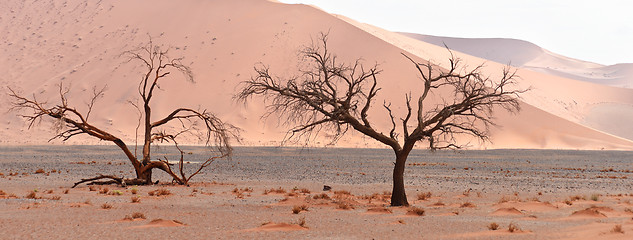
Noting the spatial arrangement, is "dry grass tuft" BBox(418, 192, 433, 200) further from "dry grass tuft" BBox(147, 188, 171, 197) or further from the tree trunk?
"dry grass tuft" BBox(147, 188, 171, 197)


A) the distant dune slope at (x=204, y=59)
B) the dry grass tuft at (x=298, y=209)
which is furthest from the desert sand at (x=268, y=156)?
the distant dune slope at (x=204, y=59)

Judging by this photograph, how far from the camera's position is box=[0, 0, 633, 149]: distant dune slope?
84125 mm

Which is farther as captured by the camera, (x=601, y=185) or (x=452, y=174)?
(x=452, y=174)

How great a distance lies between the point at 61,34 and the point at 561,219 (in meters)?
98.4

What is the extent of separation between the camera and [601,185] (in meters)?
27.7

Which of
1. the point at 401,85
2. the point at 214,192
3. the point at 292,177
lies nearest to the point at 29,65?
the point at 401,85

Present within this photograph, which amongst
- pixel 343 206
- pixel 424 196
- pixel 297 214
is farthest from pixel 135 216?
pixel 424 196

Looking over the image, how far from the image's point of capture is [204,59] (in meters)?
92.8

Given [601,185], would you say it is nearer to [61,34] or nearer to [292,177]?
[292,177]

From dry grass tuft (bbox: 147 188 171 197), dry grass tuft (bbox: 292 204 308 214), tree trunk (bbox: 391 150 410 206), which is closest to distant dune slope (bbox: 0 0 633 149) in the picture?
dry grass tuft (bbox: 147 188 171 197)

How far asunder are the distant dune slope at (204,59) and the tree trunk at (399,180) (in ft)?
198

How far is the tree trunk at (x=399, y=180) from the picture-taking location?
17.2 metres

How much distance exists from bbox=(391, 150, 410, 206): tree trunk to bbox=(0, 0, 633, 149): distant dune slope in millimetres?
60280

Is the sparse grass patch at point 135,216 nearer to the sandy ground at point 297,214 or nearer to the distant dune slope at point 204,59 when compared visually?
the sandy ground at point 297,214
